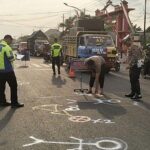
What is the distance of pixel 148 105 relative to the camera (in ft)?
39.9

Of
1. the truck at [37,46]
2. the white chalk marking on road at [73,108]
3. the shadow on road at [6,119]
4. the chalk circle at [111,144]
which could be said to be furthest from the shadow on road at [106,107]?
the truck at [37,46]

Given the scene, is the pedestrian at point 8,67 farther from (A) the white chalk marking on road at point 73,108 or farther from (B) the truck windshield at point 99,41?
(B) the truck windshield at point 99,41

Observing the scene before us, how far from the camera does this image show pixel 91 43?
2484 cm

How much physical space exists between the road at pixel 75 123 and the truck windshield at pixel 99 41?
1047 cm

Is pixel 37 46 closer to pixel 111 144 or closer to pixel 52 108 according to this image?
pixel 52 108

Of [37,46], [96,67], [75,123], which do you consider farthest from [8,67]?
[37,46]

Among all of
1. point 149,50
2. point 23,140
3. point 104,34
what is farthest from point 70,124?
point 104,34

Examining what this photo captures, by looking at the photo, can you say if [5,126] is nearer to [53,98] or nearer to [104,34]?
[53,98]

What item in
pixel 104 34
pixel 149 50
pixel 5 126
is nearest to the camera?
pixel 5 126

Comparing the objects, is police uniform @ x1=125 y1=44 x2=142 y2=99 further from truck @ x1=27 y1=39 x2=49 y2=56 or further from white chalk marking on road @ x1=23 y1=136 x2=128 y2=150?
truck @ x1=27 y1=39 x2=49 y2=56

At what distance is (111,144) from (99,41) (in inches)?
686

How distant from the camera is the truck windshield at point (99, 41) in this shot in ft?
81.4

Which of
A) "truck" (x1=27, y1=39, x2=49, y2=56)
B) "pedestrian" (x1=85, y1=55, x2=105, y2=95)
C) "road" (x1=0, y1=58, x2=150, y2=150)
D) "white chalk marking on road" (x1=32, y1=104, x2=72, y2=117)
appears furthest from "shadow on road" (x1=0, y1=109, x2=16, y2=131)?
"truck" (x1=27, y1=39, x2=49, y2=56)

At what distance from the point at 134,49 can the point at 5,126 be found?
557 centimetres
